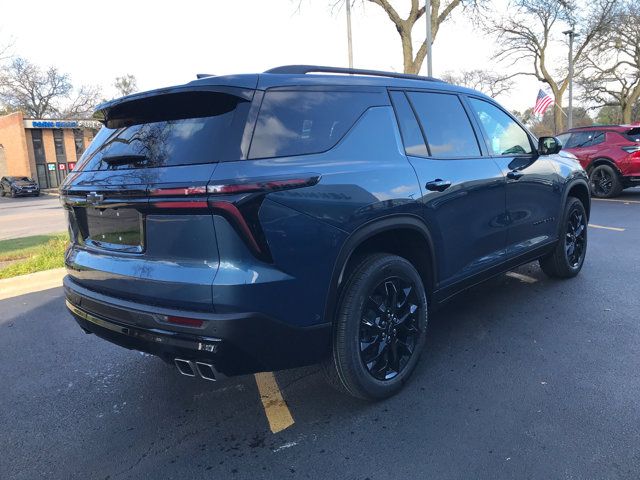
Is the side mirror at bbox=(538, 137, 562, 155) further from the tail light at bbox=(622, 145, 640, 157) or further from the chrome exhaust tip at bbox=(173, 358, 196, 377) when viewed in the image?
the tail light at bbox=(622, 145, 640, 157)

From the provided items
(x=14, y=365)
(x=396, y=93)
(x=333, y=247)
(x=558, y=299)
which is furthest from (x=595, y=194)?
(x=14, y=365)

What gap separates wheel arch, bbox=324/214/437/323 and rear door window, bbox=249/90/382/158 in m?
0.52

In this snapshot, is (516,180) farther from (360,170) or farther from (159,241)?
(159,241)

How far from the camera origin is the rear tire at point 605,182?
11.5 meters

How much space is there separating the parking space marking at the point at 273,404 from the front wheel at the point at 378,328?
14.7 inches

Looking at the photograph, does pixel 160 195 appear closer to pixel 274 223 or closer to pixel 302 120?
pixel 274 223

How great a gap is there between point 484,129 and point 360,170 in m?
1.72

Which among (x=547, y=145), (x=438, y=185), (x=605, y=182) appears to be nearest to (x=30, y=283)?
(x=438, y=185)

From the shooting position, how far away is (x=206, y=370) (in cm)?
236

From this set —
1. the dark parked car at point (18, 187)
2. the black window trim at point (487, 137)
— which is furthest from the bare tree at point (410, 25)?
the dark parked car at point (18, 187)

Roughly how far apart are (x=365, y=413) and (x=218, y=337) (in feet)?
3.62

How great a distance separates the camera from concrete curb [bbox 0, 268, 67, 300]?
5855 mm

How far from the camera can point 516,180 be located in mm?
4020

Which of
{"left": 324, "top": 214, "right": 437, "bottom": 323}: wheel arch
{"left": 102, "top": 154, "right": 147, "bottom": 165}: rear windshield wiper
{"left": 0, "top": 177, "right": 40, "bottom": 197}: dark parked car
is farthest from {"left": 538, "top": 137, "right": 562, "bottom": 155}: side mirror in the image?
{"left": 0, "top": 177, "right": 40, "bottom": 197}: dark parked car
